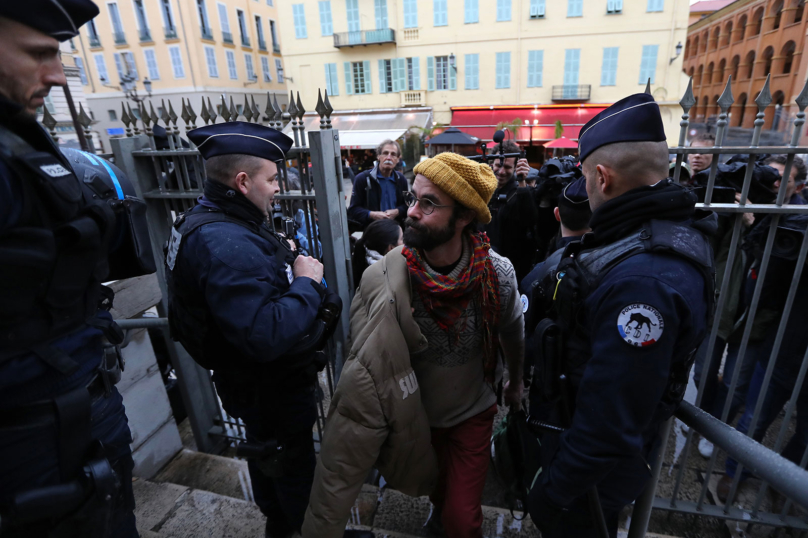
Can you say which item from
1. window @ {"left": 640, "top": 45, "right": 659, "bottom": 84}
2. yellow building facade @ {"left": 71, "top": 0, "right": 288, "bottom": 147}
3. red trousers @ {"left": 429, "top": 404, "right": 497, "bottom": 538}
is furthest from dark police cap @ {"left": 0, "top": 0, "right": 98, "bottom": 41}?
yellow building facade @ {"left": 71, "top": 0, "right": 288, "bottom": 147}

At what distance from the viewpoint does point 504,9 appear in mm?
19531

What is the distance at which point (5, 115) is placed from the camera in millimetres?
1130

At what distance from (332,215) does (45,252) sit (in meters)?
1.26

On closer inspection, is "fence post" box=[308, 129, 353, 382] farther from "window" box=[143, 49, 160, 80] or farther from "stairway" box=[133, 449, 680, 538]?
"window" box=[143, 49, 160, 80]

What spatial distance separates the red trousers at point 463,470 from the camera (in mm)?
2039

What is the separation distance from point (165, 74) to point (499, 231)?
96.1ft

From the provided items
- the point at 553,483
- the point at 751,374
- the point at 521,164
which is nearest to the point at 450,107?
the point at 521,164

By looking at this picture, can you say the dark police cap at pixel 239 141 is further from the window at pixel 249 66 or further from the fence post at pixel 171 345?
the window at pixel 249 66

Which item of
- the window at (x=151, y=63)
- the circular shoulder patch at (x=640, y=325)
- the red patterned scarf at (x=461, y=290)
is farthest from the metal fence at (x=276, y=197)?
the window at (x=151, y=63)

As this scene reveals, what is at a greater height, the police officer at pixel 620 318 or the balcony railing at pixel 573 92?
the balcony railing at pixel 573 92

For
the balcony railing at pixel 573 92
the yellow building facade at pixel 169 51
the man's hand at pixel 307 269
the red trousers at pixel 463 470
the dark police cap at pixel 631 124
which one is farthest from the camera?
the yellow building facade at pixel 169 51

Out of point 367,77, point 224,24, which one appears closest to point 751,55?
point 367,77

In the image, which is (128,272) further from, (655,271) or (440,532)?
(440,532)

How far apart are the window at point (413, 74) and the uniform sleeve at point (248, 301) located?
71.8ft
